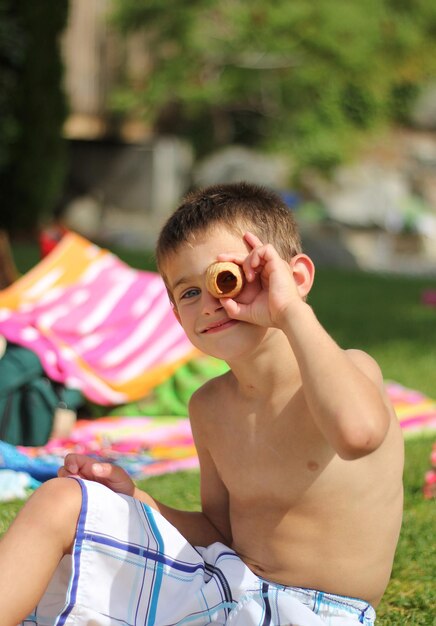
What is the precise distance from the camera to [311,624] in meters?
2.03

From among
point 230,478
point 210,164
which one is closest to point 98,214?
point 210,164

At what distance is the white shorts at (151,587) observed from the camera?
2080 mm

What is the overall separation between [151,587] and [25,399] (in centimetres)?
245

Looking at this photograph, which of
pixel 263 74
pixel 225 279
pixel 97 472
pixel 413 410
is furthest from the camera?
pixel 263 74

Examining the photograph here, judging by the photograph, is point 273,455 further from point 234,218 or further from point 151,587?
point 234,218

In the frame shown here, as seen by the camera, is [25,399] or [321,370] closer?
[321,370]

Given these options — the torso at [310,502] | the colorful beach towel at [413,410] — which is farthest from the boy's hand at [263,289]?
the colorful beach towel at [413,410]

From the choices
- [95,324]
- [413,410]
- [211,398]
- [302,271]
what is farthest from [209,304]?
[95,324]

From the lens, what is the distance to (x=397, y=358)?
6.26 m

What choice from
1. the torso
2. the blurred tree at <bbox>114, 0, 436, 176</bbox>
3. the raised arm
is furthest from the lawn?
the blurred tree at <bbox>114, 0, 436, 176</bbox>

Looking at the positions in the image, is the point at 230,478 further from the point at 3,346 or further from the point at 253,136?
the point at 253,136

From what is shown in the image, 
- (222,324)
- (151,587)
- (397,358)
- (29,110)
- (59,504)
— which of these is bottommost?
(397,358)

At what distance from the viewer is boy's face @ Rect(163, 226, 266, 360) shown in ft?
7.15

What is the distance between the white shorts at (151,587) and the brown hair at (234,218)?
0.61 meters
